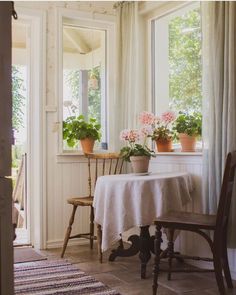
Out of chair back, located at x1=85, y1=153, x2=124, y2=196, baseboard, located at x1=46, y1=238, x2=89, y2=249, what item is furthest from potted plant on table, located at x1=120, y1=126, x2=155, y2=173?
baseboard, located at x1=46, y1=238, x2=89, y2=249

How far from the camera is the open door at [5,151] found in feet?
3.48

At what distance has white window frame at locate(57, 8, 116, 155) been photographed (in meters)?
3.86

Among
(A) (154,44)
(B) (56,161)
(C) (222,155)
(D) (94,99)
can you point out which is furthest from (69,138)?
(C) (222,155)

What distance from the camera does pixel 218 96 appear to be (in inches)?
109

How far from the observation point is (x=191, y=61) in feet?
11.4

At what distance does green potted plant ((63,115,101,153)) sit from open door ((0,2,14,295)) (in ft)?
9.21

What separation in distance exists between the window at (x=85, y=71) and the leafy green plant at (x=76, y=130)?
61 millimetres

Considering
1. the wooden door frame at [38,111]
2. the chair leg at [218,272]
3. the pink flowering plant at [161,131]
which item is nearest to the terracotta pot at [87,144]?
the wooden door frame at [38,111]

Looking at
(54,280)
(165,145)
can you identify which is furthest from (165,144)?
(54,280)

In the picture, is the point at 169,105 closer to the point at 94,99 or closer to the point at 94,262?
the point at 94,99

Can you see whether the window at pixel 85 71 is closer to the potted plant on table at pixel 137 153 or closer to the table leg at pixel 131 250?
the potted plant on table at pixel 137 153

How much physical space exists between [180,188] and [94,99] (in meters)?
1.70

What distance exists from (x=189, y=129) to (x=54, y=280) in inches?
64.0

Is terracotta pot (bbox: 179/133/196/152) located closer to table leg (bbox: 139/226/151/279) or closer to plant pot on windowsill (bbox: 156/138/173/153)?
plant pot on windowsill (bbox: 156/138/173/153)
